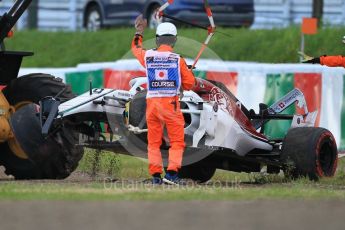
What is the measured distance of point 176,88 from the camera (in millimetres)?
13211

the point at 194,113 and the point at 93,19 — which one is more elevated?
the point at 93,19

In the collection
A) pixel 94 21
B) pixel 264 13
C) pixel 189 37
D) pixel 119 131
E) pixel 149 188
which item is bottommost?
pixel 149 188

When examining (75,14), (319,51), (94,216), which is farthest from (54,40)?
(94,216)

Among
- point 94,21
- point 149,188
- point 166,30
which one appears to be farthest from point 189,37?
point 149,188

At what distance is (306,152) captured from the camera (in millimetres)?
14250

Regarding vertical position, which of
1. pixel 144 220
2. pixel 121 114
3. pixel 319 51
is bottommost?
pixel 144 220

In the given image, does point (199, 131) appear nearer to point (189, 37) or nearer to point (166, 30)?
point (166, 30)

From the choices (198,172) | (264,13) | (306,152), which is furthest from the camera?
(264,13)

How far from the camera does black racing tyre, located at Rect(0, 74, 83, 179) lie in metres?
14.2

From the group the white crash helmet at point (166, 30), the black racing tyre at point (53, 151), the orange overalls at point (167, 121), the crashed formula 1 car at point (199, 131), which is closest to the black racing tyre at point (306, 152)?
the crashed formula 1 car at point (199, 131)

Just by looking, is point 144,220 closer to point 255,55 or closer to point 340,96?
point 340,96

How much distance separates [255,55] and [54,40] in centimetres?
700

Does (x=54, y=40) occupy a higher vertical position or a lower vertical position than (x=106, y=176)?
higher

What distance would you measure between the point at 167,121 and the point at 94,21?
1869 cm
